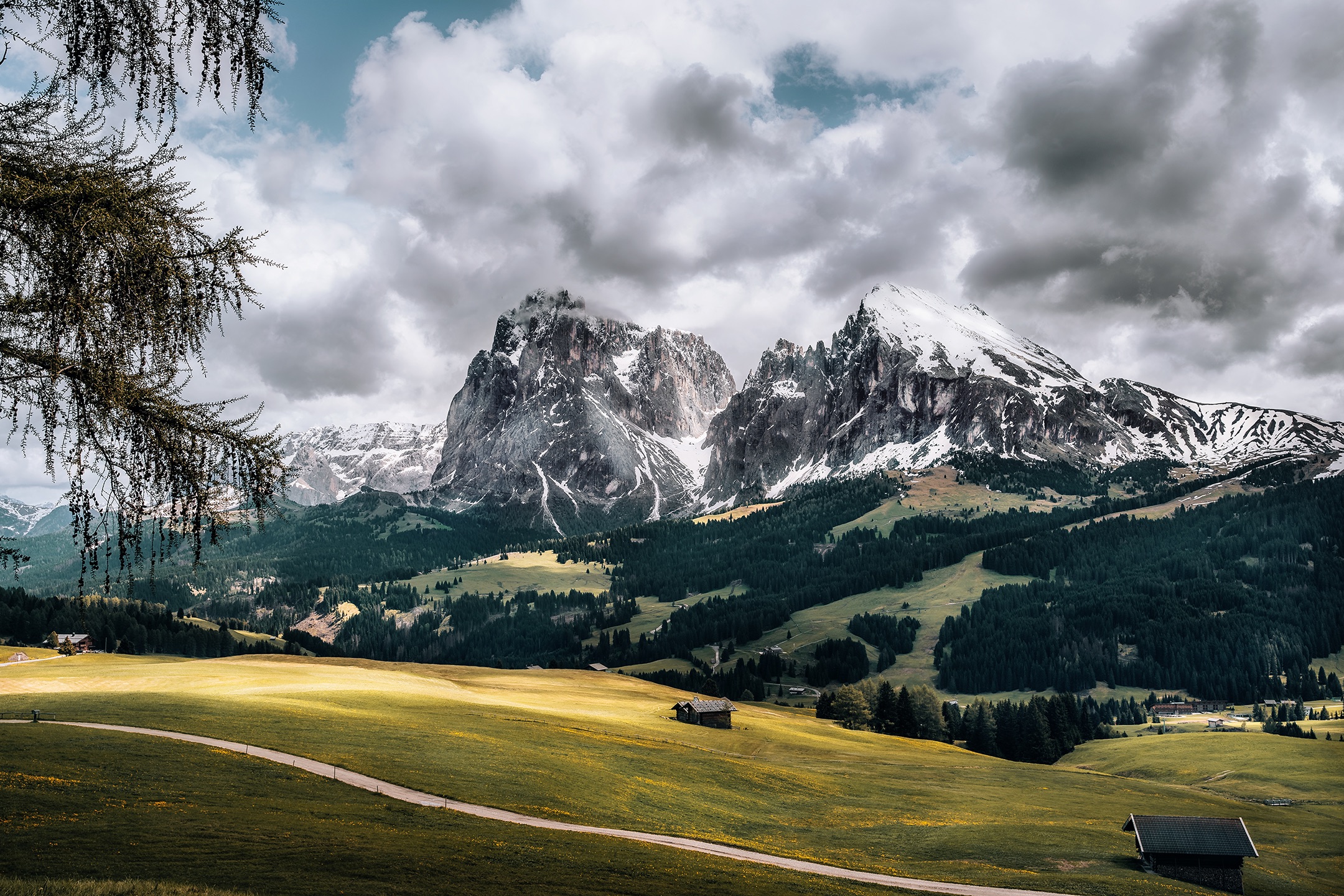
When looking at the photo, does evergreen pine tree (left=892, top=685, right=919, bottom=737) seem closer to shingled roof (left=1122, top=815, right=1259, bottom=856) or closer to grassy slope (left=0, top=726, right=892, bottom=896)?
shingled roof (left=1122, top=815, right=1259, bottom=856)

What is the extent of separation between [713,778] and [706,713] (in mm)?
44116

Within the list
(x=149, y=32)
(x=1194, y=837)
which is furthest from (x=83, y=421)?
(x=1194, y=837)

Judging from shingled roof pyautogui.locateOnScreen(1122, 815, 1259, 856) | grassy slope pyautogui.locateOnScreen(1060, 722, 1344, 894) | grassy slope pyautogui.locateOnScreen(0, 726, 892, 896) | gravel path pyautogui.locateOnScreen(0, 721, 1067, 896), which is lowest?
grassy slope pyautogui.locateOnScreen(1060, 722, 1344, 894)

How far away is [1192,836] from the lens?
55906mm

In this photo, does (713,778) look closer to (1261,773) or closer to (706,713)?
(706,713)

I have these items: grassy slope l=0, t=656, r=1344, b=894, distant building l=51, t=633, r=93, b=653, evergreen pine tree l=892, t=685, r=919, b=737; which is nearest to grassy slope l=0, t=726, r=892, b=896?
grassy slope l=0, t=656, r=1344, b=894

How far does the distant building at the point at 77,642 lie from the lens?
150 metres

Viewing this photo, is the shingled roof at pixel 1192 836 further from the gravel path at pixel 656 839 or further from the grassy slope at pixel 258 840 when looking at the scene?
the grassy slope at pixel 258 840

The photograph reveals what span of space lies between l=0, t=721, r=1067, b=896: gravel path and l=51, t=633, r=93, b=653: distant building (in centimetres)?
13144

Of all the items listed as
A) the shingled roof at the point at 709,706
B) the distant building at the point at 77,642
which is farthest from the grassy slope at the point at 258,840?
the distant building at the point at 77,642

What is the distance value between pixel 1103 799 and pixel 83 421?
91.5 meters

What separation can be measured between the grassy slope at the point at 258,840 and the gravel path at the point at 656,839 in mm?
1977

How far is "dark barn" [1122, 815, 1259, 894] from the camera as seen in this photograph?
5438 centimetres

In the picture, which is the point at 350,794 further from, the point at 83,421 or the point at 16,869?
the point at 83,421
